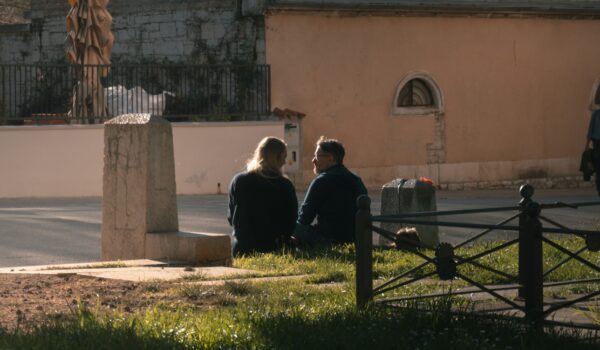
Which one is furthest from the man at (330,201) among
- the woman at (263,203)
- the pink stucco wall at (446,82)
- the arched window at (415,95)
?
the arched window at (415,95)

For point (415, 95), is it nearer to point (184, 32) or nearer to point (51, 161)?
point (184, 32)

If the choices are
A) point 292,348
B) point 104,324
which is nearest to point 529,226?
point 292,348

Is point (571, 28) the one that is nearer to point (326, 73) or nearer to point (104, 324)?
point (326, 73)

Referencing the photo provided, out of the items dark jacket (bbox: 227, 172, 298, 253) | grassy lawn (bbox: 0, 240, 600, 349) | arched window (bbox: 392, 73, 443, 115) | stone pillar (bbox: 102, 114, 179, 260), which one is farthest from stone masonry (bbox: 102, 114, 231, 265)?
arched window (bbox: 392, 73, 443, 115)

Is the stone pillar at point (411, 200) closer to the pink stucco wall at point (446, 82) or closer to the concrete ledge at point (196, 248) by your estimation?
the concrete ledge at point (196, 248)

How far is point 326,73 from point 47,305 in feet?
57.2

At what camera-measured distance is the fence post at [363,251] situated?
7059mm

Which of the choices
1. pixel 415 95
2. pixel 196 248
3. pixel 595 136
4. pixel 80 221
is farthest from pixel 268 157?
pixel 415 95

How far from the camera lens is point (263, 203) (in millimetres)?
10703

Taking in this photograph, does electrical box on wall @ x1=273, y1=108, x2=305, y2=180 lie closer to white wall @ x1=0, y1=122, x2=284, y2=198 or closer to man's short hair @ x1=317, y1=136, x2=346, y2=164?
white wall @ x1=0, y1=122, x2=284, y2=198

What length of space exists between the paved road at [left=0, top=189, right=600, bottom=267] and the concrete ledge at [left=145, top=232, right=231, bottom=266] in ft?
7.24

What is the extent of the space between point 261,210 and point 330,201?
0.69 metres

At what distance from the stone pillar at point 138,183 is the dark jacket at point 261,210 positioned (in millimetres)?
624

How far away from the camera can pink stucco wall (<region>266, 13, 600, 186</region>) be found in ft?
80.0
